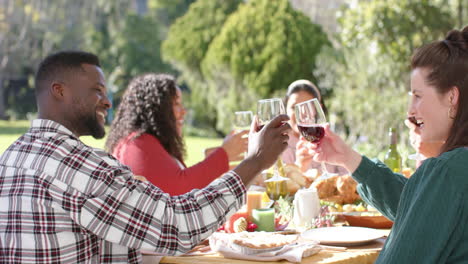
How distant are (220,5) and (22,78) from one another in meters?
9.17

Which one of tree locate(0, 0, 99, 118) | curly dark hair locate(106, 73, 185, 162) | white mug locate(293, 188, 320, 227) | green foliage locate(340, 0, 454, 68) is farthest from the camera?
tree locate(0, 0, 99, 118)

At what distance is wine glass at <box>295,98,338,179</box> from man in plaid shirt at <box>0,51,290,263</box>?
19.2 inches

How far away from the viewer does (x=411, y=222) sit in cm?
142

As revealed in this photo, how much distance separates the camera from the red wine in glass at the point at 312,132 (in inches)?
89.9

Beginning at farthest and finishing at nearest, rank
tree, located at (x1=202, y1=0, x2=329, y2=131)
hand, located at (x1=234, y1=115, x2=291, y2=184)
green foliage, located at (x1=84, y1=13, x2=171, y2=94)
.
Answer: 1. green foliage, located at (x1=84, y1=13, x2=171, y2=94)
2. tree, located at (x1=202, y1=0, x2=329, y2=131)
3. hand, located at (x1=234, y1=115, x2=291, y2=184)

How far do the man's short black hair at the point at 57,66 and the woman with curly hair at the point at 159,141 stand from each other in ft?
5.06

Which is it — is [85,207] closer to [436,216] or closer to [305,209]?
[436,216]

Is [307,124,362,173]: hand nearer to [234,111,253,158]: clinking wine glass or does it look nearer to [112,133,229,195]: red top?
[234,111,253,158]: clinking wine glass

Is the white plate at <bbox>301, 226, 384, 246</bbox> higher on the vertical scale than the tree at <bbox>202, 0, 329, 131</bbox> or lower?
lower

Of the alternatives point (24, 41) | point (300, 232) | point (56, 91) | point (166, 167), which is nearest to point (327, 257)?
point (300, 232)

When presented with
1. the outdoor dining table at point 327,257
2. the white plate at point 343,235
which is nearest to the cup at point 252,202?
the white plate at point 343,235

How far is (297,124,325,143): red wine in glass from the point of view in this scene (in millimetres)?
2283

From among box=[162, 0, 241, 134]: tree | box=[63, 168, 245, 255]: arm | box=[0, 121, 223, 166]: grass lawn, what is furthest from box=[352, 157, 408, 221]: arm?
box=[162, 0, 241, 134]: tree

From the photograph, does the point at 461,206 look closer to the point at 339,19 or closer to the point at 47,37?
the point at 339,19
